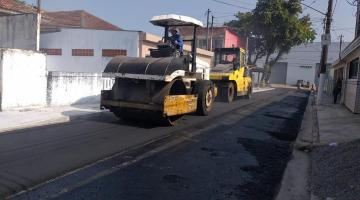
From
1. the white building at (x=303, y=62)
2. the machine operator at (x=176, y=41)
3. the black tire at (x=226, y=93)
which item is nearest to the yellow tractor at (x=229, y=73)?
the black tire at (x=226, y=93)

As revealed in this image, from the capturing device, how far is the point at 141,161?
23.8 ft

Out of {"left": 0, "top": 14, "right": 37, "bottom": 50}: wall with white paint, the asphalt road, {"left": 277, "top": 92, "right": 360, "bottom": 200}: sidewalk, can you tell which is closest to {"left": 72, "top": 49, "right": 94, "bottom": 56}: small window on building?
{"left": 0, "top": 14, "right": 37, "bottom": 50}: wall with white paint

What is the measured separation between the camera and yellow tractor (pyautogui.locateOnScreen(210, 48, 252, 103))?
2034 centimetres

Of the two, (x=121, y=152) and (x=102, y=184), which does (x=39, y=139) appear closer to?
(x=121, y=152)

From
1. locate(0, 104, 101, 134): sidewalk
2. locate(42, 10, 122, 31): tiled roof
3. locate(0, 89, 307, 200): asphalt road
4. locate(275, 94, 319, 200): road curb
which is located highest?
locate(42, 10, 122, 31): tiled roof

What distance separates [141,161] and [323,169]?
335 cm

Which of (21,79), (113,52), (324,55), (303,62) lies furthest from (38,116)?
(303,62)

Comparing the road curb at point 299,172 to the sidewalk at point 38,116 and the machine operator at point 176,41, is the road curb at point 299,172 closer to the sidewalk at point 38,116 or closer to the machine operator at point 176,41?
the machine operator at point 176,41

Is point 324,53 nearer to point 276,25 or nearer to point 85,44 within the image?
point 85,44

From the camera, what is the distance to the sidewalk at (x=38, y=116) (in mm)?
10531

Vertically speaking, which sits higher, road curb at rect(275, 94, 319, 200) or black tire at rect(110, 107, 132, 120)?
black tire at rect(110, 107, 132, 120)

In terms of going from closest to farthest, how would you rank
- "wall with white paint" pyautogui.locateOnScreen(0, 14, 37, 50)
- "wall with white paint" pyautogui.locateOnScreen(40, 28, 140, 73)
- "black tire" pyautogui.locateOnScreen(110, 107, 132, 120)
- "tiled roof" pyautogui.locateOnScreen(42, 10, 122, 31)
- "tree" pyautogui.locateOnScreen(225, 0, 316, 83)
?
"black tire" pyautogui.locateOnScreen(110, 107, 132, 120), "wall with white paint" pyautogui.locateOnScreen(0, 14, 37, 50), "wall with white paint" pyautogui.locateOnScreen(40, 28, 140, 73), "tiled roof" pyautogui.locateOnScreen(42, 10, 122, 31), "tree" pyautogui.locateOnScreen(225, 0, 316, 83)

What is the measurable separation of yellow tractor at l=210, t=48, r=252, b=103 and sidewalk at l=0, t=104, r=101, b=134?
25.5 feet

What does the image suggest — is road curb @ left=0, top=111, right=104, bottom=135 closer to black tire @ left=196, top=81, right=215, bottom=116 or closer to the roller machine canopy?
black tire @ left=196, top=81, right=215, bottom=116
